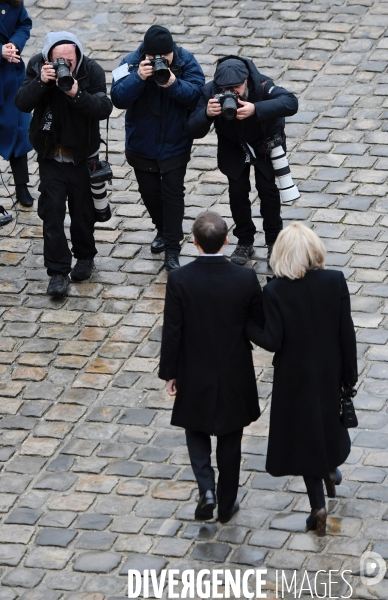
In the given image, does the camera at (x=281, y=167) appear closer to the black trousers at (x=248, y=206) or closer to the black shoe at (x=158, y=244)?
the black trousers at (x=248, y=206)

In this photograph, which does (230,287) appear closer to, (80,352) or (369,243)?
(80,352)

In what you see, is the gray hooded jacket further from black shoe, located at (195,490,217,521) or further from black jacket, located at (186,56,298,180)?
black shoe, located at (195,490,217,521)

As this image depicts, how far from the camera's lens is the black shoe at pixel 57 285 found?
8.52 meters

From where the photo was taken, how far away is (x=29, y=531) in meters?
6.25

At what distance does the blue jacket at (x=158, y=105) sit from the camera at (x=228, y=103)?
1.20 feet

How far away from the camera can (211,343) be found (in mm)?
5793

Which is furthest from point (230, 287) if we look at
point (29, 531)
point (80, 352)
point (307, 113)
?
point (307, 113)

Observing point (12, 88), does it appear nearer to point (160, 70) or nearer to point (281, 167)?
point (160, 70)

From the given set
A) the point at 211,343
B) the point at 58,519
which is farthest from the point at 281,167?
the point at 58,519

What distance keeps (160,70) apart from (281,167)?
1115 millimetres

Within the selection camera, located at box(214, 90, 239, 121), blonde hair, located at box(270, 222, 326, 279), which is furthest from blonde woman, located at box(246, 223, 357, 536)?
camera, located at box(214, 90, 239, 121)

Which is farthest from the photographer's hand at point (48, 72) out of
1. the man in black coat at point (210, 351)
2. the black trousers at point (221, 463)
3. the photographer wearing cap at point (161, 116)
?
the black trousers at point (221, 463)

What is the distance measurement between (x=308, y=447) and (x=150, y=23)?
774cm

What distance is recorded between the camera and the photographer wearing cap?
7.90 metres
